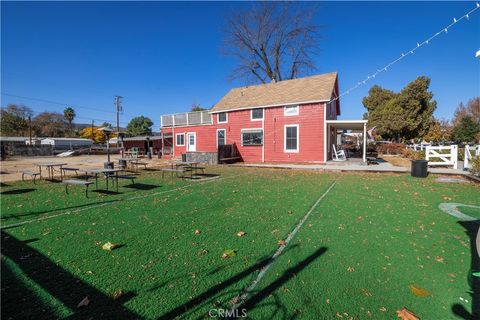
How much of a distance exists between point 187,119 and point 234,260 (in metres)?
22.8

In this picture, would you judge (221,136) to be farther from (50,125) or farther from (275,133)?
(50,125)

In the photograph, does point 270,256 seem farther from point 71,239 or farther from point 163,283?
point 71,239

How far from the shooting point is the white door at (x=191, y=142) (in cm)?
Result: 2465

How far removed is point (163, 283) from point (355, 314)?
2.05 metres

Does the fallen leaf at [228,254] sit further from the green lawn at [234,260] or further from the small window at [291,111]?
the small window at [291,111]

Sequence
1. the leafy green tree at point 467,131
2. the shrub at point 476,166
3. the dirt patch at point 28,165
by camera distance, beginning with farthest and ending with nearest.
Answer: the leafy green tree at point 467,131, the dirt patch at point 28,165, the shrub at point 476,166

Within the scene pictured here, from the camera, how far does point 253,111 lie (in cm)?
2097

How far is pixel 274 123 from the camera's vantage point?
65.3ft

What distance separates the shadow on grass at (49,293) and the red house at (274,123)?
53.6ft

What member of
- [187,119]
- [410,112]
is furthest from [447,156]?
[410,112]

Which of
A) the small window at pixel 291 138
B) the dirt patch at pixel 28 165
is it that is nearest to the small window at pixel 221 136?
the dirt patch at pixel 28 165

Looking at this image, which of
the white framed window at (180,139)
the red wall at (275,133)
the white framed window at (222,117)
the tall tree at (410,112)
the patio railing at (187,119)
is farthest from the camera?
the tall tree at (410,112)

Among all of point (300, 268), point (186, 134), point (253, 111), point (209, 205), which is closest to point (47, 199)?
point (209, 205)

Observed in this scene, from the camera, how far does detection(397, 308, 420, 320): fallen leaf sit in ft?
7.72
